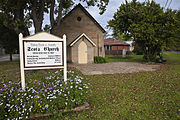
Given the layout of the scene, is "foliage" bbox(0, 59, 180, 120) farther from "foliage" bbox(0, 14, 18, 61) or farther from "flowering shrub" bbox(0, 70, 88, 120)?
"foliage" bbox(0, 14, 18, 61)

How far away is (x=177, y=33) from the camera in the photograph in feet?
53.1

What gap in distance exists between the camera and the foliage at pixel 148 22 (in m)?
15.8

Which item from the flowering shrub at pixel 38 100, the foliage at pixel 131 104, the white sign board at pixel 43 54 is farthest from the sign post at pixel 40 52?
the foliage at pixel 131 104

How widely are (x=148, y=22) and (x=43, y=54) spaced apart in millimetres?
15969

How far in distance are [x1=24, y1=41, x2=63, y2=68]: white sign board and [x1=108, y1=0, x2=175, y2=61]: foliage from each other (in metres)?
Result: 13.4

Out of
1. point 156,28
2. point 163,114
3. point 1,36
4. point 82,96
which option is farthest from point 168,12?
point 1,36

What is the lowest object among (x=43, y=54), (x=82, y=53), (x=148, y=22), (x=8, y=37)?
(x=43, y=54)

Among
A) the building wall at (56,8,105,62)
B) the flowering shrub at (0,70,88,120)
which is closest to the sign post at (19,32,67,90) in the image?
the flowering shrub at (0,70,88,120)

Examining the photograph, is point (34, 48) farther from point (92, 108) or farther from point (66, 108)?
point (92, 108)

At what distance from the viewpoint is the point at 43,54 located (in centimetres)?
456

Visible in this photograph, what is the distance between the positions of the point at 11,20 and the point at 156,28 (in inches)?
635

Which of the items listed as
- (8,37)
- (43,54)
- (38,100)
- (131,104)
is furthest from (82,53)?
(38,100)

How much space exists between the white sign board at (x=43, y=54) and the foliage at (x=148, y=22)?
1336 centimetres

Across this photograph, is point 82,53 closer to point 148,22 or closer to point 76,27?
point 76,27
